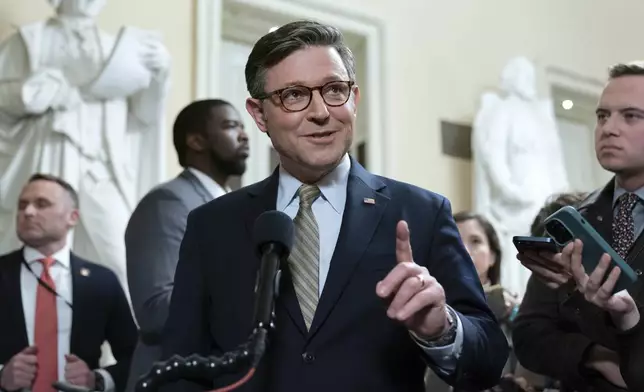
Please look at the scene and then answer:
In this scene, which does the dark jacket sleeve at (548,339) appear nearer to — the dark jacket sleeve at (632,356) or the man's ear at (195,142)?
the dark jacket sleeve at (632,356)

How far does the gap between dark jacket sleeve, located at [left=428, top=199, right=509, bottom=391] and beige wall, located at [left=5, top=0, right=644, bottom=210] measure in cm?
431

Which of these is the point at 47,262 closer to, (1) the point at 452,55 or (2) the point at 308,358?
(2) the point at 308,358

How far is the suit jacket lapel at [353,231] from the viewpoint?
155 centimetres

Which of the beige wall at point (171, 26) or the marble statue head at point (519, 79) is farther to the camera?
the marble statue head at point (519, 79)

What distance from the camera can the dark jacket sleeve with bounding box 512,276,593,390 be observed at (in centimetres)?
210

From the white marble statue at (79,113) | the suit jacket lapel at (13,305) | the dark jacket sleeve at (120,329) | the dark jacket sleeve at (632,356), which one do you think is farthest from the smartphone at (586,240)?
the white marble statue at (79,113)

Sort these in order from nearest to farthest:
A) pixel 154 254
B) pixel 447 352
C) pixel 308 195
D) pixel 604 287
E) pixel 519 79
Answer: pixel 447 352
pixel 308 195
pixel 604 287
pixel 154 254
pixel 519 79

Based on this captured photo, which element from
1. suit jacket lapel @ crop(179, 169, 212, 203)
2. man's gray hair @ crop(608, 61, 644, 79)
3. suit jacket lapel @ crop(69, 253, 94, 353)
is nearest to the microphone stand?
man's gray hair @ crop(608, 61, 644, 79)

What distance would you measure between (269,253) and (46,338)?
6.80 ft

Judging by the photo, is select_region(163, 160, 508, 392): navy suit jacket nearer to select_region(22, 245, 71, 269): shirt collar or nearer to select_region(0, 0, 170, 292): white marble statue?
select_region(22, 245, 71, 269): shirt collar

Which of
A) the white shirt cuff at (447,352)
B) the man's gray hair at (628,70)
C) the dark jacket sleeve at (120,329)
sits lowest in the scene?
the dark jacket sleeve at (120,329)

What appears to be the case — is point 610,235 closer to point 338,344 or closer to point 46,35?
point 338,344

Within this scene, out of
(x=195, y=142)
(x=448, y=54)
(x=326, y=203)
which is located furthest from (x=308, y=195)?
(x=448, y=54)

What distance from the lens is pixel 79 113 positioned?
4590 mm
